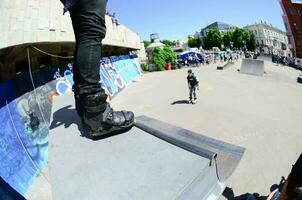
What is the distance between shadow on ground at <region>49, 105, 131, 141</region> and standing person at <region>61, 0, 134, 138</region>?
3.1 inches

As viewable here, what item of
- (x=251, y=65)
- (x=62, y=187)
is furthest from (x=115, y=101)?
(x=251, y=65)

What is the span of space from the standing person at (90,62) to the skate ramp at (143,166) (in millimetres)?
254

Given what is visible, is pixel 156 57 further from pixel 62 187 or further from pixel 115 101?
pixel 62 187

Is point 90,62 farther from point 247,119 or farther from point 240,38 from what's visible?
point 240,38

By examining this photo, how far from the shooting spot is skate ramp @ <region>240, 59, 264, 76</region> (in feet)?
83.0

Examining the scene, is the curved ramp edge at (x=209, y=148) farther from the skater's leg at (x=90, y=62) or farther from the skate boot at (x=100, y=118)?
the skater's leg at (x=90, y=62)

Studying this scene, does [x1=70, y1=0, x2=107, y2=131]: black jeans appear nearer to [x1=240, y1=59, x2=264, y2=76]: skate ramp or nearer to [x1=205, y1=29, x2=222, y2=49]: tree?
[x1=240, y1=59, x2=264, y2=76]: skate ramp

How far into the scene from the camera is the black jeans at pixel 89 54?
7.25 feet

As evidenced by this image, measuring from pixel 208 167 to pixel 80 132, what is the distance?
1.61 m

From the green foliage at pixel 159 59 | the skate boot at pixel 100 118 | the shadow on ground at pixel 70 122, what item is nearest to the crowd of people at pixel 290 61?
the green foliage at pixel 159 59

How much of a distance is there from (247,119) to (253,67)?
18.0 meters

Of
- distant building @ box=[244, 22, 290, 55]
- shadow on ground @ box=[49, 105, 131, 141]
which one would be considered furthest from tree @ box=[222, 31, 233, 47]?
shadow on ground @ box=[49, 105, 131, 141]

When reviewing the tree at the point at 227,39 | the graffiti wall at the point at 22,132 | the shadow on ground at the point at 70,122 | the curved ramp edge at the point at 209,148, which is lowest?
the graffiti wall at the point at 22,132

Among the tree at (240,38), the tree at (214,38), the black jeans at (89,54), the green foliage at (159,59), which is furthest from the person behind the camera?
the tree at (214,38)
